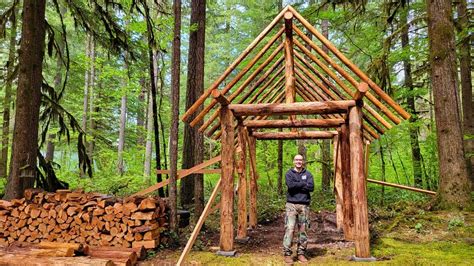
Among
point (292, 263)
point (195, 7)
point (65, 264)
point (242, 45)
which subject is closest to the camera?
point (65, 264)

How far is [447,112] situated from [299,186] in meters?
4.14

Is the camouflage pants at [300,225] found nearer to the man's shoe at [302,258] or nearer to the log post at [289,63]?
the man's shoe at [302,258]

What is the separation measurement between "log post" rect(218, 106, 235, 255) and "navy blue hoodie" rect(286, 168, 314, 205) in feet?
3.75

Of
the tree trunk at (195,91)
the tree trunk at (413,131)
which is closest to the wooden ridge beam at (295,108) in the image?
the tree trunk at (195,91)

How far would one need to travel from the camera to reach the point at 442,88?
294 inches

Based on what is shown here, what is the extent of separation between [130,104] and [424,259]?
63.2 feet

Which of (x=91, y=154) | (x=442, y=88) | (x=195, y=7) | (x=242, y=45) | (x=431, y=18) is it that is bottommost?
(x=91, y=154)

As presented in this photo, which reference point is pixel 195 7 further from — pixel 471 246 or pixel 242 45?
pixel 242 45

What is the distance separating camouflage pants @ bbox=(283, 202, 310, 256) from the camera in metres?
5.93

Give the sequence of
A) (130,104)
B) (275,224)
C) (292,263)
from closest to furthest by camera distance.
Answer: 1. (292,263)
2. (275,224)
3. (130,104)

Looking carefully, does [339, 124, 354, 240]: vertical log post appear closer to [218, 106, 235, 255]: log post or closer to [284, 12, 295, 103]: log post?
[284, 12, 295, 103]: log post

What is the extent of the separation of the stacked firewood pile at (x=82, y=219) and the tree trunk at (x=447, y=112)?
634cm

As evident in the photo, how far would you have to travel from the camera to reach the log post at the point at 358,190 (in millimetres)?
5504

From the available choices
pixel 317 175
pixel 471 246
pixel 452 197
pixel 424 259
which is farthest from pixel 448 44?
pixel 317 175
